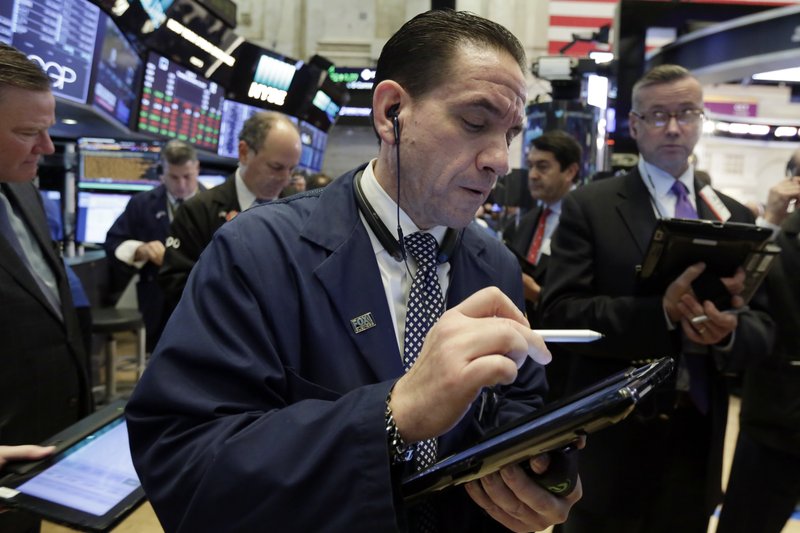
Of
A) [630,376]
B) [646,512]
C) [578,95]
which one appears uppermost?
[578,95]

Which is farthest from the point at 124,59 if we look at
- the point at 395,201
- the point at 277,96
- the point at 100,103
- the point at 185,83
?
the point at 395,201

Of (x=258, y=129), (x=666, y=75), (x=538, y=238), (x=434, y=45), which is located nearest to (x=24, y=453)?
(x=434, y=45)

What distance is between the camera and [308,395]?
103 centimetres

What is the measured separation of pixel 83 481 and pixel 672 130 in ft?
6.54

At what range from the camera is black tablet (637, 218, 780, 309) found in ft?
5.83

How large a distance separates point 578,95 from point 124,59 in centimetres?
356

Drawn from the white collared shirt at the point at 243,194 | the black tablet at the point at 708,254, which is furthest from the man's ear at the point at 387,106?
the white collared shirt at the point at 243,194

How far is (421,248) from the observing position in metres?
1.22

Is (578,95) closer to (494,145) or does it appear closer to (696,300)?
(696,300)

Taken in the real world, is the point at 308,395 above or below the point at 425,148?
below

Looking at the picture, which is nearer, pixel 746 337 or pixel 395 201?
pixel 395 201

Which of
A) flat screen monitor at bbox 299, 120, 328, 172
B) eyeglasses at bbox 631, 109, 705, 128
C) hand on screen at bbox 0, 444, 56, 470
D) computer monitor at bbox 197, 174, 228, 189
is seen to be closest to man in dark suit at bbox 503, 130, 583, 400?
eyeglasses at bbox 631, 109, 705, 128

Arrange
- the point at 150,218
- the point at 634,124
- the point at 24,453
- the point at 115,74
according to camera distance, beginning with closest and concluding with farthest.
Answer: the point at 24,453, the point at 634,124, the point at 150,218, the point at 115,74

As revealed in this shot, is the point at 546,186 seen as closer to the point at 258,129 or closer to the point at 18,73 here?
the point at 258,129
